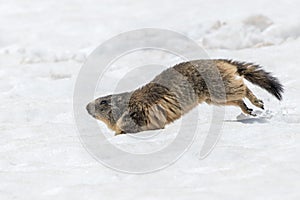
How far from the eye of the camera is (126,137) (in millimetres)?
6016

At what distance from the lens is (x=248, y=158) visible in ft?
16.5

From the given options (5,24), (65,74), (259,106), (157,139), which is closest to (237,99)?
(259,106)

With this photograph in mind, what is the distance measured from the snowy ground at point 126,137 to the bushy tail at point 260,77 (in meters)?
0.31

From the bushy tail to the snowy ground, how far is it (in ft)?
1.02

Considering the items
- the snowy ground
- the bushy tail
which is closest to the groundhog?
the bushy tail

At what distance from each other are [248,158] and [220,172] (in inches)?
14.1

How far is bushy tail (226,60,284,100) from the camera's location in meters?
6.62

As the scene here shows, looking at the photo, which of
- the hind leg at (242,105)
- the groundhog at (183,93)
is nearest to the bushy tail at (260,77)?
the groundhog at (183,93)

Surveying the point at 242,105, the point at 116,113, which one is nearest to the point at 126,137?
the point at 116,113

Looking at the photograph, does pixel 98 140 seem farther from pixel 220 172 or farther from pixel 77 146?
pixel 220 172

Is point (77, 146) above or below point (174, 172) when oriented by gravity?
below

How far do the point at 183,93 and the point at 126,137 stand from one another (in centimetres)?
89

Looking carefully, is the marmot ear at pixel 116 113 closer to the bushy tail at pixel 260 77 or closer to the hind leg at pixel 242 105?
the hind leg at pixel 242 105

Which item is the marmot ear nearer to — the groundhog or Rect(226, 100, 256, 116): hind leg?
the groundhog
